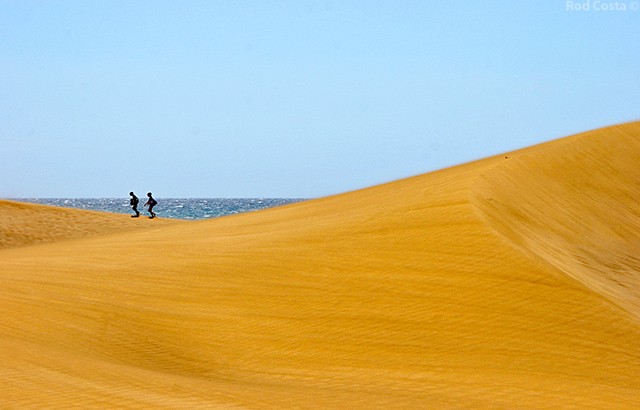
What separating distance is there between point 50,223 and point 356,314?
82.9 feet

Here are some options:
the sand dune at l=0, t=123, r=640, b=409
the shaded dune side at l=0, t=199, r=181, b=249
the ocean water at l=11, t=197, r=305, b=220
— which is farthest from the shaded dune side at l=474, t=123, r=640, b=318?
the ocean water at l=11, t=197, r=305, b=220

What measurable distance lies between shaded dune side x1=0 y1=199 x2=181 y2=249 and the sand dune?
1364 cm

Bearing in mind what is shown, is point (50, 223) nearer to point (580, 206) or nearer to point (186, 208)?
point (580, 206)

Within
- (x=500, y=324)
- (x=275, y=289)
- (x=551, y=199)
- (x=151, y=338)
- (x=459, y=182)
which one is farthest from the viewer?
(x=551, y=199)

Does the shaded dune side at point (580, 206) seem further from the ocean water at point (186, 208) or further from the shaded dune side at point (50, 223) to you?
the ocean water at point (186, 208)

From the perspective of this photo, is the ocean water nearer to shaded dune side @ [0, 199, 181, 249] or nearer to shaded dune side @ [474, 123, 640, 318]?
shaded dune side @ [0, 199, 181, 249]

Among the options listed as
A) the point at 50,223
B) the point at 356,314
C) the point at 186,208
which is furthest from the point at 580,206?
the point at 186,208

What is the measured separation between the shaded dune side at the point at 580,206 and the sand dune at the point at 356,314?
93 millimetres

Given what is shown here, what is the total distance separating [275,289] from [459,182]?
5529mm

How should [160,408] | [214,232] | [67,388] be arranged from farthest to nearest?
[214,232]
[67,388]
[160,408]

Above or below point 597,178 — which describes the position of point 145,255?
below

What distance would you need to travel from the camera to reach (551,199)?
A: 1567 centimetres

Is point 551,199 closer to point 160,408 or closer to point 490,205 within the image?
point 490,205

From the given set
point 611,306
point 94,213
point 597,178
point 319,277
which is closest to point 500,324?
point 611,306
